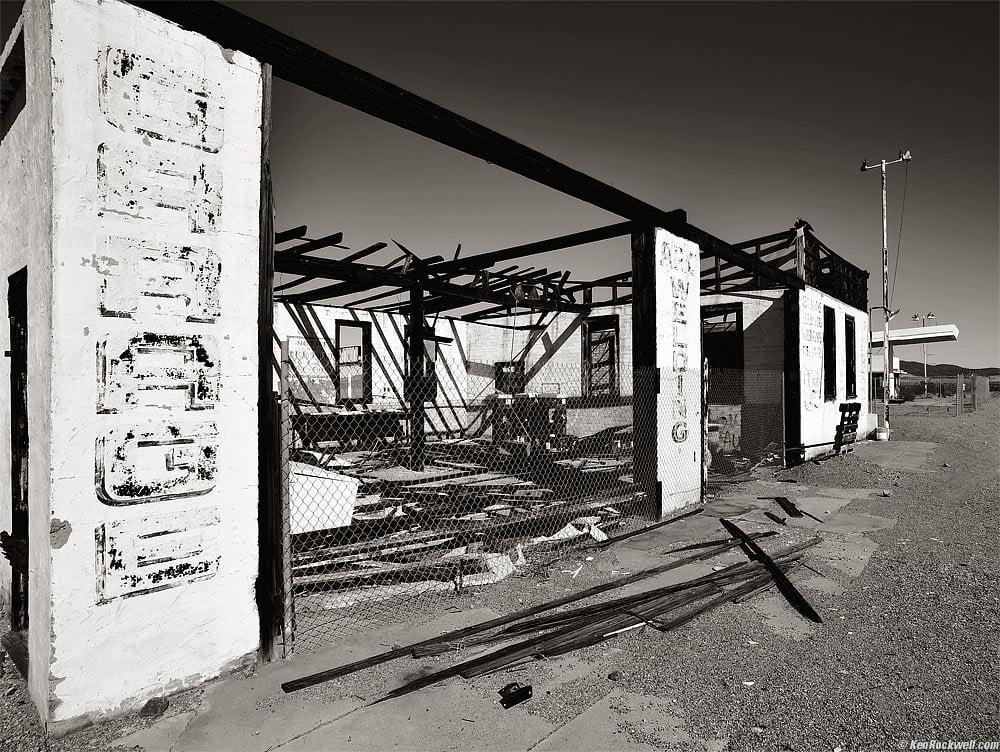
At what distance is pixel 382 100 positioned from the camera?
15.7 feet

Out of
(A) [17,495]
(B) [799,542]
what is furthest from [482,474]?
(A) [17,495]

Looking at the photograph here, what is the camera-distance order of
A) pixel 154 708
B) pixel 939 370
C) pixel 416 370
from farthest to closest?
pixel 939 370 < pixel 416 370 < pixel 154 708

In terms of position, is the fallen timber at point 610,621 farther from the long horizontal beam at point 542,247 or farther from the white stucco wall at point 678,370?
the long horizontal beam at point 542,247

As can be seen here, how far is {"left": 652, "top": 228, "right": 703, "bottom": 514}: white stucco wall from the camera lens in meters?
7.91

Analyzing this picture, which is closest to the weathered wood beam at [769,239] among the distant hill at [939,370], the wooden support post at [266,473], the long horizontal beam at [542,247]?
the long horizontal beam at [542,247]

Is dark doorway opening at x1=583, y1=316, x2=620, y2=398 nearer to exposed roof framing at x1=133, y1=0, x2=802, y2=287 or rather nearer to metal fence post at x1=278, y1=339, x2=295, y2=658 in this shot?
exposed roof framing at x1=133, y1=0, x2=802, y2=287

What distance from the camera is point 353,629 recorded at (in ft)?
13.6

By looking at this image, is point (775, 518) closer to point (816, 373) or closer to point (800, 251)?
point (816, 373)

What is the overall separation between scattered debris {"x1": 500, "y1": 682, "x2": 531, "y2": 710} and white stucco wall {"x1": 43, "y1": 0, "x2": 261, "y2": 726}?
1569 mm

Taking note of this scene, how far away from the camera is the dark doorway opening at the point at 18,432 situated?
381 centimetres

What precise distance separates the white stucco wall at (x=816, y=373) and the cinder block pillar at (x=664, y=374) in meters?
5.95

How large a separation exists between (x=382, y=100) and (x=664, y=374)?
5.07 m

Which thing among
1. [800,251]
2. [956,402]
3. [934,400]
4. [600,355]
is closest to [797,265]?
[800,251]

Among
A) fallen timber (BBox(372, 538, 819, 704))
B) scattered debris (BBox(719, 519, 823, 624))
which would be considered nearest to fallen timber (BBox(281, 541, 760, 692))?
fallen timber (BBox(372, 538, 819, 704))
